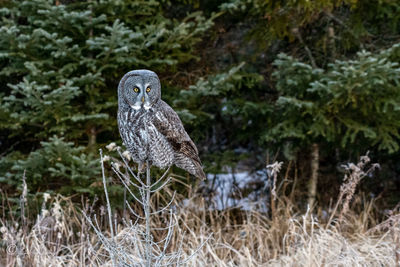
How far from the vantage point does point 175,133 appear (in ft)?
7.31

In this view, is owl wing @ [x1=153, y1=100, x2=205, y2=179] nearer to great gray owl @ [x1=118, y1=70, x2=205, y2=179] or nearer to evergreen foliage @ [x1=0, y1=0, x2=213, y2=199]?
great gray owl @ [x1=118, y1=70, x2=205, y2=179]

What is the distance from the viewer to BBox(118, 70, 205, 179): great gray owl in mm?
1890

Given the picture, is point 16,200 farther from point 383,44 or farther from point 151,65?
point 383,44

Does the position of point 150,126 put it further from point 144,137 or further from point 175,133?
point 175,133

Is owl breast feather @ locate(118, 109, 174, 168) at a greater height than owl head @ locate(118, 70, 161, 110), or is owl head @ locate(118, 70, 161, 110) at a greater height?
owl head @ locate(118, 70, 161, 110)

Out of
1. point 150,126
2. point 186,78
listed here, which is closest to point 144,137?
point 150,126

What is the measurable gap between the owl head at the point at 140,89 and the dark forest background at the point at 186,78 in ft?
7.02

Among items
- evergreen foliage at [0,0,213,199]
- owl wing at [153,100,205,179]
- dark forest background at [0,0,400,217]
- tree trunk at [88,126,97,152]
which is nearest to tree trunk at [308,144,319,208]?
dark forest background at [0,0,400,217]

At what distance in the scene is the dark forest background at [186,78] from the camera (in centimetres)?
416

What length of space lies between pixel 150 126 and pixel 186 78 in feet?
10.4

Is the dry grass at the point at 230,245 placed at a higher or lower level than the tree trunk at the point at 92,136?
lower

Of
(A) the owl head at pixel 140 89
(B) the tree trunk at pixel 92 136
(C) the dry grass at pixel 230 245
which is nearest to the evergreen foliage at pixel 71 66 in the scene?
(B) the tree trunk at pixel 92 136

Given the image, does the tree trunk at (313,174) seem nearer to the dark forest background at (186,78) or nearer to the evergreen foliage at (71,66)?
the dark forest background at (186,78)

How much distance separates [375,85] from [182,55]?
178 cm
